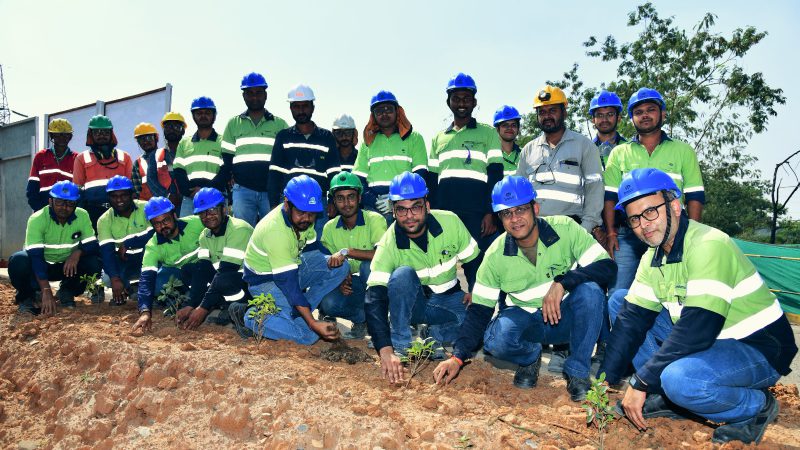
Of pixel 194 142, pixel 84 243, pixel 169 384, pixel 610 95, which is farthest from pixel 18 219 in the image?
pixel 610 95

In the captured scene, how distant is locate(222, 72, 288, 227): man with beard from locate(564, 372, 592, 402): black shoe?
158 inches

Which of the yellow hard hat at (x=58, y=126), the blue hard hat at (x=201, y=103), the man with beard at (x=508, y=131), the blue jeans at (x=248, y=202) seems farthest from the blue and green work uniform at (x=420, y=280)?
the yellow hard hat at (x=58, y=126)

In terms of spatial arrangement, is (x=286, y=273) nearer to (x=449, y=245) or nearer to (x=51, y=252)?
(x=449, y=245)

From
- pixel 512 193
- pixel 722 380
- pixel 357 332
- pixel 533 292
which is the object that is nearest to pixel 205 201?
pixel 357 332

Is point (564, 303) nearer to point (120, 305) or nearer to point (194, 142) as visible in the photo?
point (194, 142)

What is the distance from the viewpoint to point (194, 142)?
22.0 feet

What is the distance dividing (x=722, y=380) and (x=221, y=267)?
4.37m

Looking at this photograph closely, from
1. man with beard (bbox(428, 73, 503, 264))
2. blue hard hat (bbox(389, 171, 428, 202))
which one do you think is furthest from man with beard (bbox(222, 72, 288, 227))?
blue hard hat (bbox(389, 171, 428, 202))

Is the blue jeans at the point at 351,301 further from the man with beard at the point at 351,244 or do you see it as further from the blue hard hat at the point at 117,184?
the blue hard hat at the point at 117,184

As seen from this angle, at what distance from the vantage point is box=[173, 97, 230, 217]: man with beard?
6617 millimetres

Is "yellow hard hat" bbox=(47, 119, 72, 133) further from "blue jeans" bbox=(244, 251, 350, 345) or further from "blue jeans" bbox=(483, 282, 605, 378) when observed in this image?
"blue jeans" bbox=(483, 282, 605, 378)

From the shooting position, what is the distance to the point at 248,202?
6.43 meters

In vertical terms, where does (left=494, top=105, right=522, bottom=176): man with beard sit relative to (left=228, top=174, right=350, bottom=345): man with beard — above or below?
above

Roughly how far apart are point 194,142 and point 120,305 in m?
2.19
